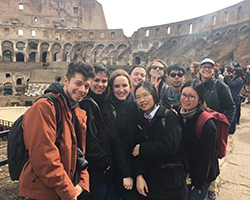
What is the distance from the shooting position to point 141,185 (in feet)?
6.89

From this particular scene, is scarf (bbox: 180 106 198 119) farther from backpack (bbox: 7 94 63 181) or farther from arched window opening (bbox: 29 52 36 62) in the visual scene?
→ arched window opening (bbox: 29 52 36 62)

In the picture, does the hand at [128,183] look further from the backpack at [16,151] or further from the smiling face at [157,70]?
the smiling face at [157,70]

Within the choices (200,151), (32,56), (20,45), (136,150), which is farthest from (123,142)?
(32,56)

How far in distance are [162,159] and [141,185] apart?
373 mm

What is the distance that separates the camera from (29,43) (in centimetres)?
3256

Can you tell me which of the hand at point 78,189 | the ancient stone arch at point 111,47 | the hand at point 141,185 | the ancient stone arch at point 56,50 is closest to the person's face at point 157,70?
the hand at point 141,185

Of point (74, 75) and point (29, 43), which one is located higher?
point (29, 43)

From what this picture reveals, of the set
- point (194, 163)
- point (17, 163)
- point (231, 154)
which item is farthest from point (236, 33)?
point (17, 163)

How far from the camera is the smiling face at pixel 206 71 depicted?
3.36 metres

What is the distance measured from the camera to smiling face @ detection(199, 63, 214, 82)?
3.36 metres

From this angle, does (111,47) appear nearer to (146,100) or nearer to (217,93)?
(217,93)

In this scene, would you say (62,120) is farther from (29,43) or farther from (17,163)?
(29,43)

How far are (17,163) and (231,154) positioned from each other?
424 centimetres

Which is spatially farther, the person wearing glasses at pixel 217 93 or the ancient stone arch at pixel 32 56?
the ancient stone arch at pixel 32 56
